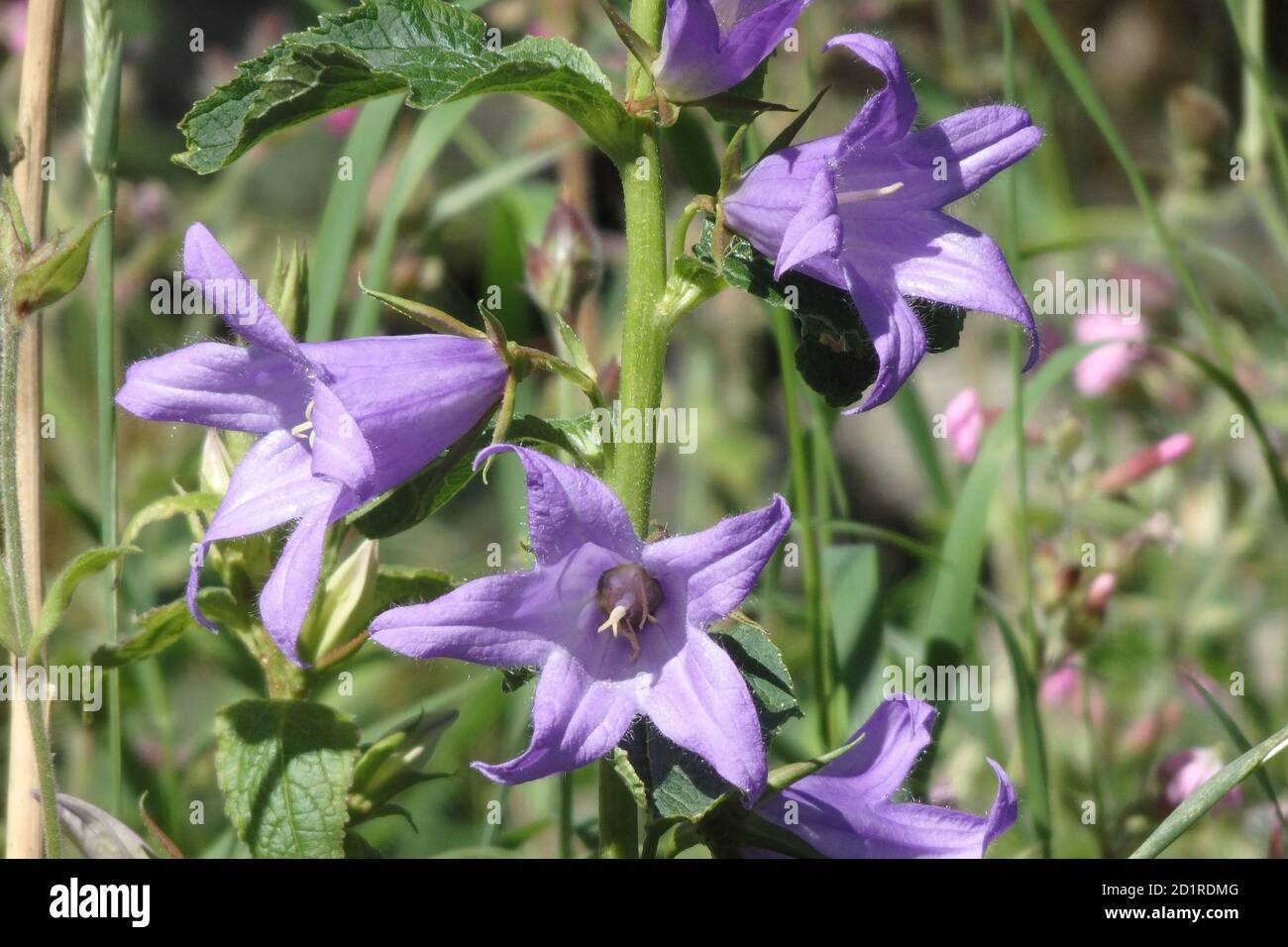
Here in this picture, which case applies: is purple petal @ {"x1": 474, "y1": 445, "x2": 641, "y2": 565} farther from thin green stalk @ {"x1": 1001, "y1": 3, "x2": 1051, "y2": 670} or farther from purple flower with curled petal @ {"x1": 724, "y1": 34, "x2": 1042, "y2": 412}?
thin green stalk @ {"x1": 1001, "y1": 3, "x2": 1051, "y2": 670}

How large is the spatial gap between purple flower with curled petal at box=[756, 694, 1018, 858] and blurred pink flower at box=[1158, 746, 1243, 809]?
832 millimetres

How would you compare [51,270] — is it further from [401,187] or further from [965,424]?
[965,424]

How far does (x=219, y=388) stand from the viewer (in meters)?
1.51

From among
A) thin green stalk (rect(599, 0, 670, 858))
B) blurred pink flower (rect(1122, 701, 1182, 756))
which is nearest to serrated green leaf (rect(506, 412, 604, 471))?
thin green stalk (rect(599, 0, 670, 858))

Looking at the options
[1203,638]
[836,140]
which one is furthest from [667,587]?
[1203,638]

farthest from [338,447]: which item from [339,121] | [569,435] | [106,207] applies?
[339,121]

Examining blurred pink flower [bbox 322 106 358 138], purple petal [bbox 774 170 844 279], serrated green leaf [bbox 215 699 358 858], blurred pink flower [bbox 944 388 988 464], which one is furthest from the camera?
blurred pink flower [bbox 322 106 358 138]

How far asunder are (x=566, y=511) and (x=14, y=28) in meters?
2.71

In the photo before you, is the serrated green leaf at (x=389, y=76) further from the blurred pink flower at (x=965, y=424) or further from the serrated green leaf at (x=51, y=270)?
the blurred pink flower at (x=965, y=424)

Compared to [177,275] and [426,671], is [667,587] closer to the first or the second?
[177,275]

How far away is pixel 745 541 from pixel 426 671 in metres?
2.56

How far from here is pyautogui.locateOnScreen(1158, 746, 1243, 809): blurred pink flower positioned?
2.22 meters

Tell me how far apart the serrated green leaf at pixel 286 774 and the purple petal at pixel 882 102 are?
37.0 inches

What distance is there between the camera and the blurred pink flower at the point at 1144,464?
268cm
